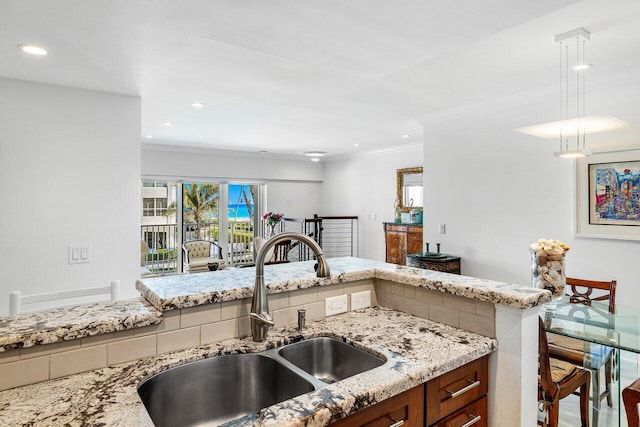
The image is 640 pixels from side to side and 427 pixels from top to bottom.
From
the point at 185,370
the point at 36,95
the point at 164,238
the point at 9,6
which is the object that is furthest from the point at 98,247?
the point at 164,238

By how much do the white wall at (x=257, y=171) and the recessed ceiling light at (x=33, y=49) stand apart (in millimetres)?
4606

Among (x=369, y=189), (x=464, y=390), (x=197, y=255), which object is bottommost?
(x=197, y=255)

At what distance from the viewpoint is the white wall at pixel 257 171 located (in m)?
6.80

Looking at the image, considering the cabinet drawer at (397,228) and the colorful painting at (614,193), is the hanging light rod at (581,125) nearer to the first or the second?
the colorful painting at (614,193)

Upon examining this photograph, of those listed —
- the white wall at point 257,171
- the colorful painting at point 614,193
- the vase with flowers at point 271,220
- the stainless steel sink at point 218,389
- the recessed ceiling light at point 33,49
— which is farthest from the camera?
the vase with flowers at point 271,220

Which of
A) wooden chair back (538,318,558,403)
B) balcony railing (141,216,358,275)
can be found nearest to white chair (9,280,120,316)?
wooden chair back (538,318,558,403)

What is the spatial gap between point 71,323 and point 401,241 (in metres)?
5.28

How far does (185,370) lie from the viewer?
115cm

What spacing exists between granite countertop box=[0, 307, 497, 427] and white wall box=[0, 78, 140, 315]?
2110 mm

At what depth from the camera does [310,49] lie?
2.40m

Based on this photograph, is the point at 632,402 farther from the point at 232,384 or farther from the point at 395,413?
the point at 232,384

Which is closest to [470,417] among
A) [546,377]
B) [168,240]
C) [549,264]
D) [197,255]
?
[546,377]

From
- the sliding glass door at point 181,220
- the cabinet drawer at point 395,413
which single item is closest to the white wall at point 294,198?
the sliding glass door at point 181,220

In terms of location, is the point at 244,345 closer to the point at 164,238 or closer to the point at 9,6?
the point at 9,6
